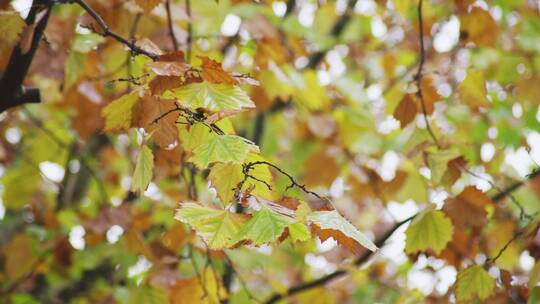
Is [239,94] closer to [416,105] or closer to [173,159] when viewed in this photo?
[173,159]

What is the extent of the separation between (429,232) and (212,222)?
913 millimetres

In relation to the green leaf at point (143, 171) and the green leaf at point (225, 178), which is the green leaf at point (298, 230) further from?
the green leaf at point (143, 171)

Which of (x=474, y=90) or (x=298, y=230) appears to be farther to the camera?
(x=474, y=90)

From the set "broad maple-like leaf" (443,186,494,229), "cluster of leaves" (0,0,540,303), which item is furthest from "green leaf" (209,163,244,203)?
"broad maple-like leaf" (443,186,494,229)

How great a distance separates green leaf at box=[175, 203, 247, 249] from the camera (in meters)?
1.04

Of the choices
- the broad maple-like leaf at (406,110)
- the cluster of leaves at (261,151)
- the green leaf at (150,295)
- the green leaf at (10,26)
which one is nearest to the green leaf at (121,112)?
the cluster of leaves at (261,151)

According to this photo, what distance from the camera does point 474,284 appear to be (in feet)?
5.03

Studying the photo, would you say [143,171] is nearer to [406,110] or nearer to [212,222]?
[212,222]

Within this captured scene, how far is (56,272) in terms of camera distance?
3057 mm

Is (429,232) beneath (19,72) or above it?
beneath

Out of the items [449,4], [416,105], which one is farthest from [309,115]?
[416,105]

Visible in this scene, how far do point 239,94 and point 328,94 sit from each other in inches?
92.5

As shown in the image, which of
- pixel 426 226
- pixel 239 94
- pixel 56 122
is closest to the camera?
pixel 239 94

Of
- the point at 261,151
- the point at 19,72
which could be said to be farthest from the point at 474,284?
the point at 261,151
